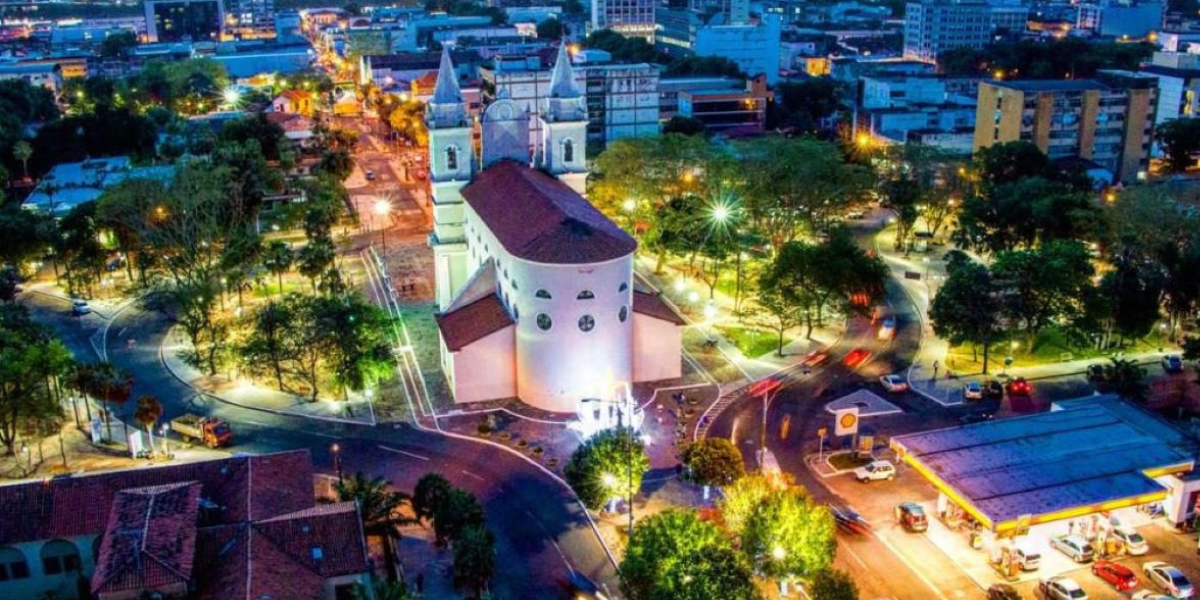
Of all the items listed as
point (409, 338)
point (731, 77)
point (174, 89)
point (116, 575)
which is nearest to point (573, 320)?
point (409, 338)

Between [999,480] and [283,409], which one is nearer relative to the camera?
[999,480]

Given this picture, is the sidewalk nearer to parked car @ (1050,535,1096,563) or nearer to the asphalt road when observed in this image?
the asphalt road

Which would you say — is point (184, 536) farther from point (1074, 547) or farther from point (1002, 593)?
point (1074, 547)

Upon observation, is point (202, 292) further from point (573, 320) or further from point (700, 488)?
point (700, 488)

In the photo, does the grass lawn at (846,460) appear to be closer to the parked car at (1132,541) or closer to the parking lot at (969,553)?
the parking lot at (969,553)

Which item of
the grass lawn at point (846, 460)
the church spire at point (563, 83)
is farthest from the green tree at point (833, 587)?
the church spire at point (563, 83)
